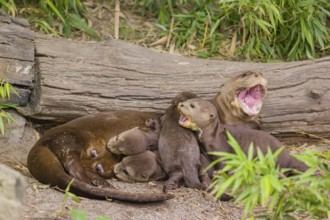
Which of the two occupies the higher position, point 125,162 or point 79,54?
point 79,54

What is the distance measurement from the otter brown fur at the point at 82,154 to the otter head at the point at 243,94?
538 millimetres

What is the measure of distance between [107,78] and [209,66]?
0.76 meters

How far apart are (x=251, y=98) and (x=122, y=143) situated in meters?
1.05

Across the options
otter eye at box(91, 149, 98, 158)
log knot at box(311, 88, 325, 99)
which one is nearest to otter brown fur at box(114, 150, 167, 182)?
otter eye at box(91, 149, 98, 158)

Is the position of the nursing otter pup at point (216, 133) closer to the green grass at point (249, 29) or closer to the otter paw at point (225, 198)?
the otter paw at point (225, 198)

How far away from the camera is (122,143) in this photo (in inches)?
188

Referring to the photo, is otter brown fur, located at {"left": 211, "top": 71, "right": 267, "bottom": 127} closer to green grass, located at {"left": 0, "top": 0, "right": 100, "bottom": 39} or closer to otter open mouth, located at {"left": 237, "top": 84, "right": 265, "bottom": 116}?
otter open mouth, located at {"left": 237, "top": 84, "right": 265, "bottom": 116}

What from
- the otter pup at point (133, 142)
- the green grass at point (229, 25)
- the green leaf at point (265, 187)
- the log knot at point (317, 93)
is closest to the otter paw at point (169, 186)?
the otter pup at point (133, 142)

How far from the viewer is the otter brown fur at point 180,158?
465 centimetres

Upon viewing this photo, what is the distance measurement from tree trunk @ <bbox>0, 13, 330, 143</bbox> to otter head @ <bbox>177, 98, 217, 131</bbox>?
0.48 metres

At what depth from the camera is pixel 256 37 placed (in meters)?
6.51

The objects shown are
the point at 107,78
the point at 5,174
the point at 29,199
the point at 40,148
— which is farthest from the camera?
the point at 107,78

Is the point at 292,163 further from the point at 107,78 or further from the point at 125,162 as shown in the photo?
the point at 107,78

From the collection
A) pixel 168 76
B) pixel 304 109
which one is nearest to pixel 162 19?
pixel 168 76
